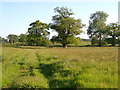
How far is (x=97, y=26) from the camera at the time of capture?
58594 mm

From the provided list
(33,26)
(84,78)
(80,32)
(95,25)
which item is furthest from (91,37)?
(84,78)

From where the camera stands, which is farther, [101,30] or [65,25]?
[101,30]

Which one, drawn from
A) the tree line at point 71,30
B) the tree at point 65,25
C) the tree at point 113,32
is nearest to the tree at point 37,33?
the tree line at point 71,30

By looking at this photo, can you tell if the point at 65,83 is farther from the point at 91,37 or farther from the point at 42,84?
the point at 91,37

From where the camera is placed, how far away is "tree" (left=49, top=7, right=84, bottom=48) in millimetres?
45906

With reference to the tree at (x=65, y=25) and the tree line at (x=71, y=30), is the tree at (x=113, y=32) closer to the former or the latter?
the tree line at (x=71, y=30)

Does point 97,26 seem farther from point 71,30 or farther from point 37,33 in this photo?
point 37,33

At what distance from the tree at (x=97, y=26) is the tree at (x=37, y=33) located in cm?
1767

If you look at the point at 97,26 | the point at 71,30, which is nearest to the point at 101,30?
the point at 97,26

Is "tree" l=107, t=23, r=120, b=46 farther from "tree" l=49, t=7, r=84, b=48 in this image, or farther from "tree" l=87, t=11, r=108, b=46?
"tree" l=49, t=7, r=84, b=48

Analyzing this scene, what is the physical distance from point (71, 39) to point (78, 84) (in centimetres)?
3967

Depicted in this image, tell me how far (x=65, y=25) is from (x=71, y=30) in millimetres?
2464

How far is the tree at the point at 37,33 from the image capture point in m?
61.0

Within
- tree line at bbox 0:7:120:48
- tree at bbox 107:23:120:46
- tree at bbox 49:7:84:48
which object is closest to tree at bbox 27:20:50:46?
tree line at bbox 0:7:120:48
